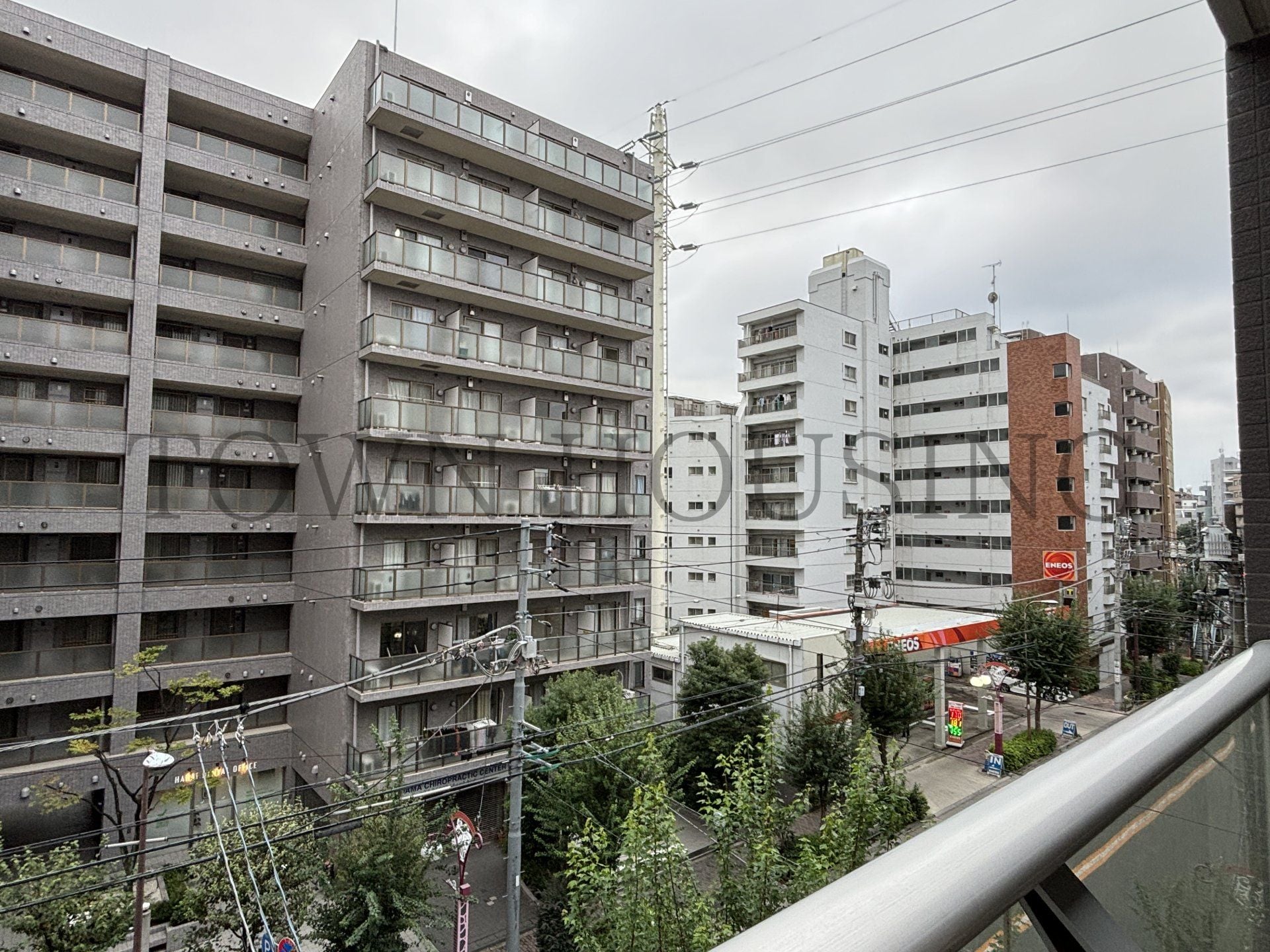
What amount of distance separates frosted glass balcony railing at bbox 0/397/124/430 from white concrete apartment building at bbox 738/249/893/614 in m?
18.2

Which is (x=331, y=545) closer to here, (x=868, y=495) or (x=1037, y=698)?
(x=1037, y=698)

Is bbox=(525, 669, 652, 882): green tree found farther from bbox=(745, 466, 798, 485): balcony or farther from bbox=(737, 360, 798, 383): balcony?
bbox=(737, 360, 798, 383): balcony

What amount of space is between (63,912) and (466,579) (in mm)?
5986

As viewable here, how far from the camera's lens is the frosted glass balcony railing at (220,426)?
10859 mm

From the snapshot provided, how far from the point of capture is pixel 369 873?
6.39m

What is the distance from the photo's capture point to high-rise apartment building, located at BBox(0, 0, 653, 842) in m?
10.0

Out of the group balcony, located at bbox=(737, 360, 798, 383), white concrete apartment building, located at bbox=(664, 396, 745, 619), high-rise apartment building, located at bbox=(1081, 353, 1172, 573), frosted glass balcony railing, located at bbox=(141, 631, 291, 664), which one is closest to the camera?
frosted glass balcony railing, located at bbox=(141, 631, 291, 664)

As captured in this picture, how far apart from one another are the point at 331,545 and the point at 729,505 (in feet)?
55.7

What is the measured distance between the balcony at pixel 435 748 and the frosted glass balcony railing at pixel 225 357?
6.68 meters

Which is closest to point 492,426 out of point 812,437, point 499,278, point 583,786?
point 499,278

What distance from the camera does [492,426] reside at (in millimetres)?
11555

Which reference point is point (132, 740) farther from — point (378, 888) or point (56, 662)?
point (378, 888)

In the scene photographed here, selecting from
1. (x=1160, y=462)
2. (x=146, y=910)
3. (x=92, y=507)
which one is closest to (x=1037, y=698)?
(x=146, y=910)

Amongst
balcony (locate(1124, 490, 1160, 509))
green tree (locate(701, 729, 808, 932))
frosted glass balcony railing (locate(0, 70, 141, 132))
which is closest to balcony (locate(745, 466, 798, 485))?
balcony (locate(1124, 490, 1160, 509))
